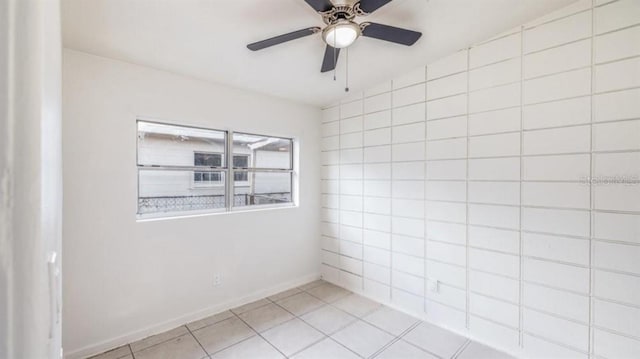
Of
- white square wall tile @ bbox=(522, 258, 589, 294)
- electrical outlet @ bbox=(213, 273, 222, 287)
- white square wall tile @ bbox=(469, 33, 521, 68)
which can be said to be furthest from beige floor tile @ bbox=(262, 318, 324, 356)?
white square wall tile @ bbox=(469, 33, 521, 68)

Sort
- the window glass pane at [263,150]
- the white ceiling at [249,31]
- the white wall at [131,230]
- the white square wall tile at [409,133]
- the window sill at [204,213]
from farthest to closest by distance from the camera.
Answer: the window glass pane at [263,150], the white square wall tile at [409,133], the window sill at [204,213], the white wall at [131,230], the white ceiling at [249,31]

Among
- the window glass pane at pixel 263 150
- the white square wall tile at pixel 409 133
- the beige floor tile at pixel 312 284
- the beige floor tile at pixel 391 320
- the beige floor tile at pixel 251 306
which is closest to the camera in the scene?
the beige floor tile at pixel 391 320

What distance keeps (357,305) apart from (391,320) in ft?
1.39

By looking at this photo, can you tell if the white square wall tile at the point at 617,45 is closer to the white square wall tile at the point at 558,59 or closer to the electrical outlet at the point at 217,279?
the white square wall tile at the point at 558,59

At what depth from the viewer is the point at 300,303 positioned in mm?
2986

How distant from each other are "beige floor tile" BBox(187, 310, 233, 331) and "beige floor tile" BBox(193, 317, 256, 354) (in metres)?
0.06

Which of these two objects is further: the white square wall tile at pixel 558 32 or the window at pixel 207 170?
the window at pixel 207 170

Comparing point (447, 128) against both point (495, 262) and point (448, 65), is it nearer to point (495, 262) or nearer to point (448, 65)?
point (448, 65)

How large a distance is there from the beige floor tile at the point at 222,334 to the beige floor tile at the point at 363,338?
832 mm

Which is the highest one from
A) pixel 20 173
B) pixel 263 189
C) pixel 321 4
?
pixel 321 4

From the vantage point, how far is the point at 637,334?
65.3 inches

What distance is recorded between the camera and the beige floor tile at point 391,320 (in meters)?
2.51

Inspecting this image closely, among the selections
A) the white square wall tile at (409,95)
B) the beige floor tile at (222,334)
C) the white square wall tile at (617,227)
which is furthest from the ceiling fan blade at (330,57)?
the beige floor tile at (222,334)

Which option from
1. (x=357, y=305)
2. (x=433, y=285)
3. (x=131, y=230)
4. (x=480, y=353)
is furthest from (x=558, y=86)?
(x=131, y=230)
